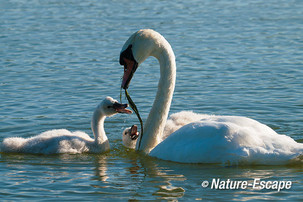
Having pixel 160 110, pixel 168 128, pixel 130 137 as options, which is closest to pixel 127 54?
pixel 160 110

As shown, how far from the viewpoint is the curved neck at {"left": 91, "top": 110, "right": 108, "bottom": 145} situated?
34.0 feet

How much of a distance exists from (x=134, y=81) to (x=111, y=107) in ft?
14.1

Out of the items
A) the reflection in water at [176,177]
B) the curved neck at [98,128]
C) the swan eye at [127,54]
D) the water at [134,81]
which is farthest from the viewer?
the curved neck at [98,128]

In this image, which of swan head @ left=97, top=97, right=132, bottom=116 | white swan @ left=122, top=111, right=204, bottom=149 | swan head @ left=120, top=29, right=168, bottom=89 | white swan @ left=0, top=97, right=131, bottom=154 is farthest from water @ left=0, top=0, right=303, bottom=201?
swan head @ left=120, top=29, right=168, bottom=89

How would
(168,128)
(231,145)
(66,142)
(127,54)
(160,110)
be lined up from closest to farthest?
(231,145) → (127,54) → (160,110) → (66,142) → (168,128)

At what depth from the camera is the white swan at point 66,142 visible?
1010 cm

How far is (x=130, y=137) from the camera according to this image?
10.5 meters

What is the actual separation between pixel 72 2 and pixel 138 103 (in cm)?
1501

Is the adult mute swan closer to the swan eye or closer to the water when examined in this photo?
the swan eye

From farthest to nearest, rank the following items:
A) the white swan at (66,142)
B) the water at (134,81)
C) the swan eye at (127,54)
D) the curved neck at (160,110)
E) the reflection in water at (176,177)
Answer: the white swan at (66,142), the curved neck at (160,110), the swan eye at (127,54), the water at (134,81), the reflection in water at (176,177)

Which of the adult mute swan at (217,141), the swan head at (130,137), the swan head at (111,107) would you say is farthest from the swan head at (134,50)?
the swan head at (130,137)

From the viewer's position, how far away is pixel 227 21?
860 inches

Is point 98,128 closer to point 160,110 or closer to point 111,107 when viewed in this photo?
point 111,107

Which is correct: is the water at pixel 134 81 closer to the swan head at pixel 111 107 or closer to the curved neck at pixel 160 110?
the curved neck at pixel 160 110
